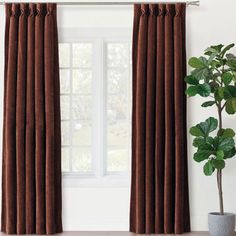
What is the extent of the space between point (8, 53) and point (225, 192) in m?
2.76

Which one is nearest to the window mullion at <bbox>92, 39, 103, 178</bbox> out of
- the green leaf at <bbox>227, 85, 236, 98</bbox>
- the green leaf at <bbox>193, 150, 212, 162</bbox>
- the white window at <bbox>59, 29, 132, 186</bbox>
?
the white window at <bbox>59, 29, 132, 186</bbox>

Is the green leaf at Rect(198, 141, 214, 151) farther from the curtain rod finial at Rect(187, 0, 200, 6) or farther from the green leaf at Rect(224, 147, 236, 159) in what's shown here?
the curtain rod finial at Rect(187, 0, 200, 6)

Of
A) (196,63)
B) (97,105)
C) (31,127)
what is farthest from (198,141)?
(31,127)

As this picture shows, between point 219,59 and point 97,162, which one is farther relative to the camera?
point 97,162

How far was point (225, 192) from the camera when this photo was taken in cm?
532

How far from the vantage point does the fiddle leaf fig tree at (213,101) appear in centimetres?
479

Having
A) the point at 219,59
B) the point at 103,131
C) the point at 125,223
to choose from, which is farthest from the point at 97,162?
the point at 219,59

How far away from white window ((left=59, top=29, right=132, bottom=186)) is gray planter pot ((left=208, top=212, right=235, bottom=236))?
1.09 meters

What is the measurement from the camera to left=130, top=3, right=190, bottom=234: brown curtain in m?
5.15

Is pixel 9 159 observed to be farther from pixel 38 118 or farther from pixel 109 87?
pixel 109 87

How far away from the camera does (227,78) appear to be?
4.79 m

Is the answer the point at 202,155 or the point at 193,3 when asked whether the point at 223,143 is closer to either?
the point at 202,155

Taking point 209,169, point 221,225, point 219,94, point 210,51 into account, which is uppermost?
point 210,51

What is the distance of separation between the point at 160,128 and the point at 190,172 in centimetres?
60
